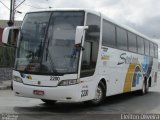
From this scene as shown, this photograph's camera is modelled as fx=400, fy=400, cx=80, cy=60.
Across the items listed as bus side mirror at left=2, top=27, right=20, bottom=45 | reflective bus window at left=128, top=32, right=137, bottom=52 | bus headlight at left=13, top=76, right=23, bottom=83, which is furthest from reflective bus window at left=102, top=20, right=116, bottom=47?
bus headlight at left=13, top=76, right=23, bottom=83

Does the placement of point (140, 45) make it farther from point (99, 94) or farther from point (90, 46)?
point (90, 46)

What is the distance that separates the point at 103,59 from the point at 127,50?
358 centimetres

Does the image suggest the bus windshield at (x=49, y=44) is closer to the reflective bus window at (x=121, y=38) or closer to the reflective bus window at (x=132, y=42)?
the reflective bus window at (x=121, y=38)

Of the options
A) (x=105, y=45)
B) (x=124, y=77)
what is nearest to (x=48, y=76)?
(x=105, y=45)

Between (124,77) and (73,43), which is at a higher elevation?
(73,43)

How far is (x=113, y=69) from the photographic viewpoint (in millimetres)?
15391

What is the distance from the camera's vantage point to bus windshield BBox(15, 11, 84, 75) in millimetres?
11898

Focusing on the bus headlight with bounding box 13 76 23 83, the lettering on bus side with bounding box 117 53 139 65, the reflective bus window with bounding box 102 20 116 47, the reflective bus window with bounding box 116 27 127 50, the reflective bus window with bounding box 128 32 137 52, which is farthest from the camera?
the reflective bus window with bounding box 128 32 137 52

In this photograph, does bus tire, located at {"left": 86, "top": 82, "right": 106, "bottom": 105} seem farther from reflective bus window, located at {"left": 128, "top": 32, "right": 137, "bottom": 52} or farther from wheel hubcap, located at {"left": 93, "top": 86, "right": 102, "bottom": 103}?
reflective bus window, located at {"left": 128, "top": 32, "right": 137, "bottom": 52}

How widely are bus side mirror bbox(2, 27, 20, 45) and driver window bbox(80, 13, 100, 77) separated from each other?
7.72ft

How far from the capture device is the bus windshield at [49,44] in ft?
39.0

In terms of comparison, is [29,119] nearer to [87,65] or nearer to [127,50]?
[87,65]

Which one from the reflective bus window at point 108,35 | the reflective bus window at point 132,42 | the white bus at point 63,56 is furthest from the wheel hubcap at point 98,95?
the reflective bus window at point 132,42

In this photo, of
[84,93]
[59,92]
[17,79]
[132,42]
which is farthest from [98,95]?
[132,42]
